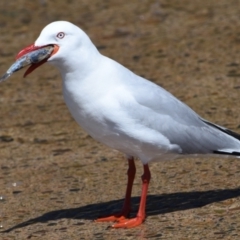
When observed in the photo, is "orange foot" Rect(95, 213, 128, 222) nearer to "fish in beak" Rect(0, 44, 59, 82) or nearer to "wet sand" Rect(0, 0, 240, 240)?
"wet sand" Rect(0, 0, 240, 240)

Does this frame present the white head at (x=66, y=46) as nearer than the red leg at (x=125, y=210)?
Yes

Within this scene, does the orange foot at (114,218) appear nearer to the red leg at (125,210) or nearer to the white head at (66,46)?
the red leg at (125,210)

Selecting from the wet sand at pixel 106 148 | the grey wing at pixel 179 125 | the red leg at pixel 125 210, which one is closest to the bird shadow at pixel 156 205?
the wet sand at pixel 106 148

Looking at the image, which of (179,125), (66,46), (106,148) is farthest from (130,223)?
(106,148)

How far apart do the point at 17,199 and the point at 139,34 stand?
4.28m

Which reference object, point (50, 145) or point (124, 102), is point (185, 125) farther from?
point (50, 145)

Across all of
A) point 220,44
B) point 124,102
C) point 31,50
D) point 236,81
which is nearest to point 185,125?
point 124,102

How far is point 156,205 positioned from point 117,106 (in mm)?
965

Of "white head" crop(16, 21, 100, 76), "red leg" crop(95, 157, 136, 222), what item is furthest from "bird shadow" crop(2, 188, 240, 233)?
"white head" crop(16, 21, 100, 76)

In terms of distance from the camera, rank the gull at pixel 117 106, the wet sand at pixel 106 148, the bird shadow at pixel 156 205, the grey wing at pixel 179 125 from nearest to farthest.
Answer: the gull at pixel 117 106, the grey wing at pixel 179 125, the wet sand at pixel 106 148, the bird shadow at pixel 156 205

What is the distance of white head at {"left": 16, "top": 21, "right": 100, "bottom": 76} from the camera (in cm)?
562

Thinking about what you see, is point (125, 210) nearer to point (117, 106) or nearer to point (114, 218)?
point (114, 218)

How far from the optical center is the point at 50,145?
768 cm

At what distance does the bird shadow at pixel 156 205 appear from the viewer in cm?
605
